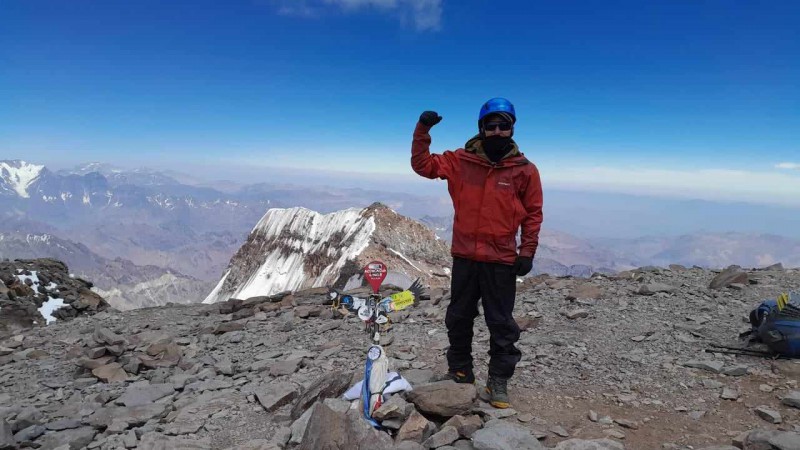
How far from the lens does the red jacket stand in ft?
17.4

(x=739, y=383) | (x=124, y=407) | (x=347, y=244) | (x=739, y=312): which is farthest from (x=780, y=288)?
(x=347, y=244)

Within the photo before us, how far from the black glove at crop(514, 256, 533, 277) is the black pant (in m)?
0.09

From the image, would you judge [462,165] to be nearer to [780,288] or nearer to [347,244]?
[780,288]

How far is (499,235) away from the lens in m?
5.30

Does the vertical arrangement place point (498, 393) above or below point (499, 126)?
below

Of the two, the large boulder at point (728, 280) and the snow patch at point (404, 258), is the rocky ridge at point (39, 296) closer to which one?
the snow patch at point (404, 258)

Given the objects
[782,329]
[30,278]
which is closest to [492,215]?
[782,329]

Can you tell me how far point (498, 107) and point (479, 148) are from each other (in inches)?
21.0

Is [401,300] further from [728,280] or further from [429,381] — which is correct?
[728,280]

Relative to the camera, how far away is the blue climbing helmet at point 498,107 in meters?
5.17

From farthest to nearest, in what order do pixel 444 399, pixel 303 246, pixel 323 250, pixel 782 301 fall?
1. pixel 303 246
2. pixel 323 250
3. pixel 782 301
4. pixel 444 399

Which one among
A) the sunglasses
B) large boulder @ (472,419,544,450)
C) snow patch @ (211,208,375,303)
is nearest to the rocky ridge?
snow patch @ (211,208,375,303)

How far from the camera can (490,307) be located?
18.0 feet

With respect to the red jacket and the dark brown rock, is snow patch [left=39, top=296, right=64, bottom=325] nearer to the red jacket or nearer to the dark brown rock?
the dark brown rock
